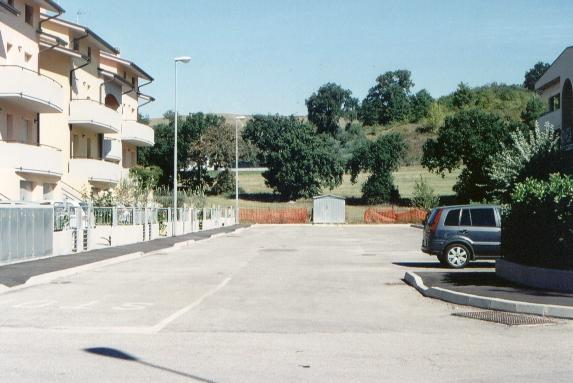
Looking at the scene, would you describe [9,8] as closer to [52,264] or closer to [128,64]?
[52,264]

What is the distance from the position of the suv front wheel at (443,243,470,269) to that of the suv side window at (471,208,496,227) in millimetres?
765

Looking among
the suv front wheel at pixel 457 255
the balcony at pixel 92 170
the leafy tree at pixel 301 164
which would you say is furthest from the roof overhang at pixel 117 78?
the leafy tree at pixel 301 164

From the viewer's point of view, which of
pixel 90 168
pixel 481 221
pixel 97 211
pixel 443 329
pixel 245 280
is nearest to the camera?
pixel 443 329

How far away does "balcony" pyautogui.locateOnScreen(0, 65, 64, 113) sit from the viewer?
1294 inches

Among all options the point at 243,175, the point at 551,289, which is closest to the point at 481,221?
the point at 551,289

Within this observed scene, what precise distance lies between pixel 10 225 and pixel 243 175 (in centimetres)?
10412

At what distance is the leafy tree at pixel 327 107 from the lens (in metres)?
139

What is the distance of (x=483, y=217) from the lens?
21578mm

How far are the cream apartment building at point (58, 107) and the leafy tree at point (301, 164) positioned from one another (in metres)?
41.0

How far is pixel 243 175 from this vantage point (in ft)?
413

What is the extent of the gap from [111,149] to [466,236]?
1387 inches

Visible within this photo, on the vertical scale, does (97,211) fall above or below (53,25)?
below

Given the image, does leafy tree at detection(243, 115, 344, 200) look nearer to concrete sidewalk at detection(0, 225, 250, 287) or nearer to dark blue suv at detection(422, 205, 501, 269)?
concrete sidewalk at detection(0, 225, 250, 287)

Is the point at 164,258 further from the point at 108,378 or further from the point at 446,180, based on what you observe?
the point at 446,180
